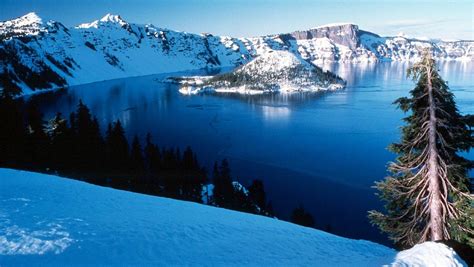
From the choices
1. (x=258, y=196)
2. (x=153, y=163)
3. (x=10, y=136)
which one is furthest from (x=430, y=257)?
(x=153, y=163)

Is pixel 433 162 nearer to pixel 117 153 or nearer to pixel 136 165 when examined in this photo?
pixel 136 165

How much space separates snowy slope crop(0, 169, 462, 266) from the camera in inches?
461

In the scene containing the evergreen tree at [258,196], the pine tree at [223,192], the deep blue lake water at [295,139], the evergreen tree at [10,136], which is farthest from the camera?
the deep blue lake water at [295,139]

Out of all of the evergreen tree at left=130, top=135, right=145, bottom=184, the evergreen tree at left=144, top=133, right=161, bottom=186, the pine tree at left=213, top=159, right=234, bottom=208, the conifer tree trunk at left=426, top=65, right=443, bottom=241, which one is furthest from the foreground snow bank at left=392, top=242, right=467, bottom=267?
the evergreen tree at left=130, top=135, right=145, bottom=184

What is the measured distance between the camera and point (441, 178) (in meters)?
13.6

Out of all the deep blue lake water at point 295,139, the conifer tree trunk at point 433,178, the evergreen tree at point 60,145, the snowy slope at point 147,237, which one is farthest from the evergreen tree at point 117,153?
the conifer tree trunk at point 433,178

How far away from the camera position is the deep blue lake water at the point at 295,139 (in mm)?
45125

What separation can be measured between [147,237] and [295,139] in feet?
205

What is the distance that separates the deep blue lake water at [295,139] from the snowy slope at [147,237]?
2420cm

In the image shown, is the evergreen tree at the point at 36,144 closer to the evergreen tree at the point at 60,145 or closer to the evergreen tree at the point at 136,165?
the evergreen tree at the point at 60,145

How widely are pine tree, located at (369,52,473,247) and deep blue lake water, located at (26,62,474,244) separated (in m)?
24.4

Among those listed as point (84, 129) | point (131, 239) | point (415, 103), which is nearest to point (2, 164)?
point (84, 129)

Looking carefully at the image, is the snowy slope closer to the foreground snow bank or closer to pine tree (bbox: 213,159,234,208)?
the foreground snow bank

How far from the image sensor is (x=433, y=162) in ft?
44.2
